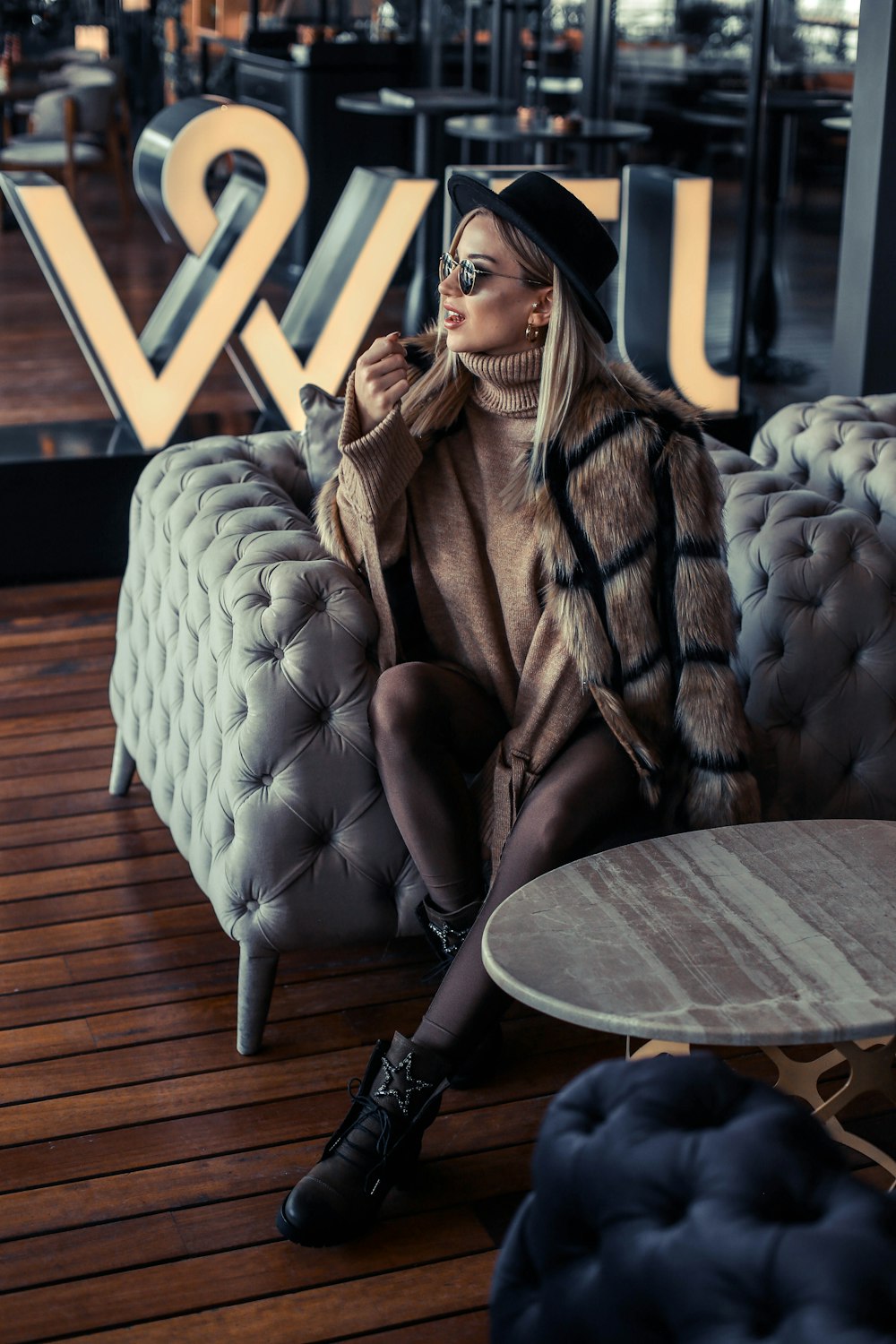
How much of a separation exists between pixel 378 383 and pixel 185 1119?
3.45ft

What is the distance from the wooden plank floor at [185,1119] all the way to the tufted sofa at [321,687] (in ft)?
0.49

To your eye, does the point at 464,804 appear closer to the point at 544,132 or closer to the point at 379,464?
the point at 379,464

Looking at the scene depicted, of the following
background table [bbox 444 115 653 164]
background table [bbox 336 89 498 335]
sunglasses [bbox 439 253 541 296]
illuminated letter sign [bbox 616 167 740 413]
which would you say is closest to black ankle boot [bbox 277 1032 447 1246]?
sunglasses [bbox 439 253 541 296]

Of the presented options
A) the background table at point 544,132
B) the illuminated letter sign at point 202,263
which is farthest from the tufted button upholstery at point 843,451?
the background table at point 544,132

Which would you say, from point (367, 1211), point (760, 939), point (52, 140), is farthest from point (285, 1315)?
point (52, 140)

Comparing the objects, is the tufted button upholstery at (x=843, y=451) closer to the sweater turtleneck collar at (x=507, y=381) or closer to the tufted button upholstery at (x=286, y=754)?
the sweater turtleneck collar at (x=507, y=381)

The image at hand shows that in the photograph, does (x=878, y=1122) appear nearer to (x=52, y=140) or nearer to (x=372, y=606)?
(x=372, y=606)

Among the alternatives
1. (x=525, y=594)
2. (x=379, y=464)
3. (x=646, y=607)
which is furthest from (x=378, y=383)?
(x=646, y=607)

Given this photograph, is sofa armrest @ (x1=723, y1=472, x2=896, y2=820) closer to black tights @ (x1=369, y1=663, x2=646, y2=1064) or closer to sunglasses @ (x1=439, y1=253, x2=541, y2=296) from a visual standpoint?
black tights @ (x1=369, y1=663, x2=646, y2=1064)

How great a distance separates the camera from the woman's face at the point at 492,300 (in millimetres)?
1992

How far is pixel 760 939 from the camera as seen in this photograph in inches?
58.1

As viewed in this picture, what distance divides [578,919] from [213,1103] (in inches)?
30.2

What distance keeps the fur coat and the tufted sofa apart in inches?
9.7

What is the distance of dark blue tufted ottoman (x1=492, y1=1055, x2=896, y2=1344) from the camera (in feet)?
2.84
